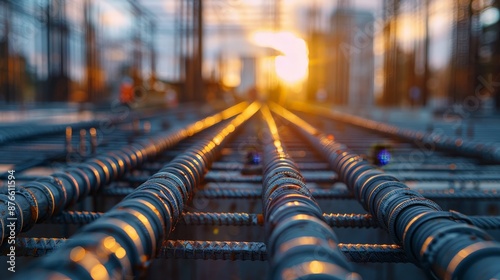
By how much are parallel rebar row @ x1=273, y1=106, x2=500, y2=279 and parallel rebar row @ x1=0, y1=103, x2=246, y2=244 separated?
2248 millimetres

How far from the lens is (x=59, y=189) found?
394 centimetres

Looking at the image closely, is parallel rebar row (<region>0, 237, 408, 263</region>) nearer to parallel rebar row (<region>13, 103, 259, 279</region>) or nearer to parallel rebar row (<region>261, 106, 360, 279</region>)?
parallel rebar row (<region>13, 103, 259, 279</region>)

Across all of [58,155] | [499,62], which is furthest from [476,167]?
[499,62]

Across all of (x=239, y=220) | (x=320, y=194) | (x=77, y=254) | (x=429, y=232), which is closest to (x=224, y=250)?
(x=239, y=220)

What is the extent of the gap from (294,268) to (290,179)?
1.61m

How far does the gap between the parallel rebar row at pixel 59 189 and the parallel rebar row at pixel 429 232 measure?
2.25 m

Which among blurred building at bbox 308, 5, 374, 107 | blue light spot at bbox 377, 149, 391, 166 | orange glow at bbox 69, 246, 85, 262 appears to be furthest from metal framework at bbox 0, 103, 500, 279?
blurred building at bbox 308, 5, 374, 107

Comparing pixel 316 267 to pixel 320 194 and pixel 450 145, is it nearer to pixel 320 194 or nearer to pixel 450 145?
pixel 320 194

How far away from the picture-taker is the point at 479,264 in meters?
2.08

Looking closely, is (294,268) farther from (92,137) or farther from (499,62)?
(499,62)

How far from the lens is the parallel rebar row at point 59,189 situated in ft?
10.8

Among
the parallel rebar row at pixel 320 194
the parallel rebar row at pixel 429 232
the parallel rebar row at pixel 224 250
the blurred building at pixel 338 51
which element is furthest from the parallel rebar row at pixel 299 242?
the blurred building at pixel 338 51

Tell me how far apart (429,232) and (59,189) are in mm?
2663

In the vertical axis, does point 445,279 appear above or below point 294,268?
below
